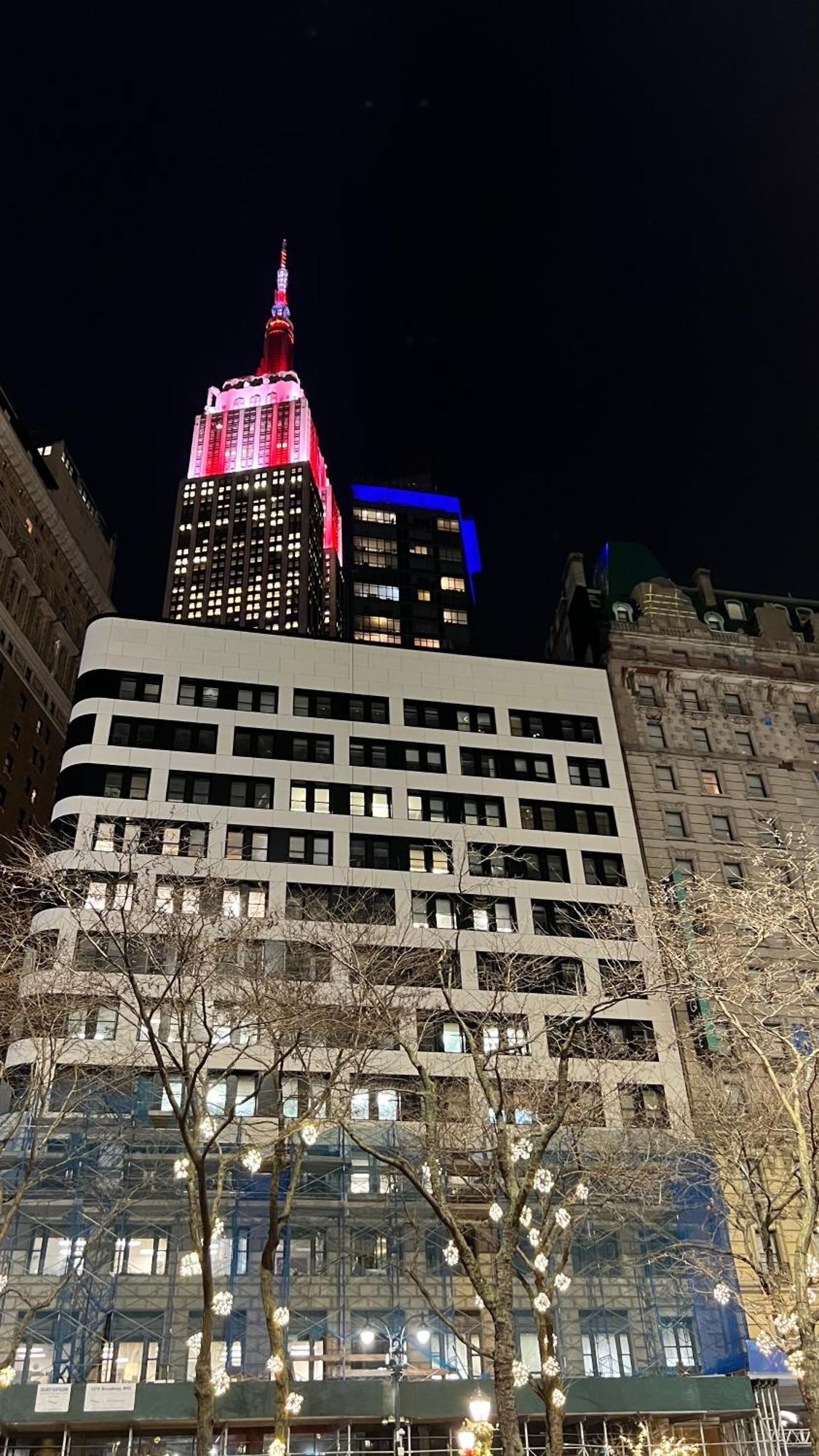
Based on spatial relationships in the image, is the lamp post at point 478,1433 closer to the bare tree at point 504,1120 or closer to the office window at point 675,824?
the bare tree at point 504,1120

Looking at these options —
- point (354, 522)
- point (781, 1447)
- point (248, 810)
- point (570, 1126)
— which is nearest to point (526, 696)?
point (248, 810)

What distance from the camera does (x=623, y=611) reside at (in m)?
71.9

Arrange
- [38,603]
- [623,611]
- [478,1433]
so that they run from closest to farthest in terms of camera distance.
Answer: [478,1433] < [623,611] < [38,603]

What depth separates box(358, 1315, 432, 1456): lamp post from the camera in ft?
100

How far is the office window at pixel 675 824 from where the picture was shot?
203ft

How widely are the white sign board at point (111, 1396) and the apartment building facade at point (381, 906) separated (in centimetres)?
8

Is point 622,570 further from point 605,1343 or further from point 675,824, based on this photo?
point 605,1343

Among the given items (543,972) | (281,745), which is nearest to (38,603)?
(281,745)

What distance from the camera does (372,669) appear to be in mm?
65250

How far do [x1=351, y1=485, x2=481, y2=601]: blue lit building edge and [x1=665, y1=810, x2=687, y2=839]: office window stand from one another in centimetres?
6886

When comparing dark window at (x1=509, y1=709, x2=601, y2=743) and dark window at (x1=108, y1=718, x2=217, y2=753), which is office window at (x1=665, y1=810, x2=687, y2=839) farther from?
dark window at (x1=108, y1=718, x2=217, y2=753)

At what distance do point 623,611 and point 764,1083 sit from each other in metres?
33.3

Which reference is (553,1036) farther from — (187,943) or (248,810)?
(187,943)

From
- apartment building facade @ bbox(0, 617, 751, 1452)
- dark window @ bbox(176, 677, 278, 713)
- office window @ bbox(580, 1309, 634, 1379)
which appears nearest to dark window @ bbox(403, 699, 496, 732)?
apartment building facade @ bbox(0, 617, 751, 1452)
